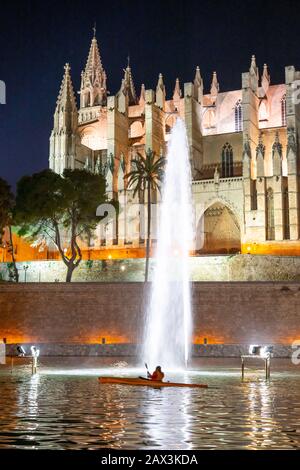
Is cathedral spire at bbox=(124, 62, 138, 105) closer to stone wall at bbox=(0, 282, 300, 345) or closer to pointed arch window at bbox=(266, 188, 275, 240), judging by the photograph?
pointed arch window at bbox=(266, 188, 275, 240)

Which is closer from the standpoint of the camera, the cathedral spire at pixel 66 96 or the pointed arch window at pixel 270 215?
the pointed arch window at pixel 270 215

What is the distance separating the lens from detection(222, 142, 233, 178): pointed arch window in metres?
57.1

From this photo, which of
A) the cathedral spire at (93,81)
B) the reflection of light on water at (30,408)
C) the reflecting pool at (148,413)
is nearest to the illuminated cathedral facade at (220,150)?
the cathedral spire at (93,81)

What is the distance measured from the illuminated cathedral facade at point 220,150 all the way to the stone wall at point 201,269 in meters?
7.22

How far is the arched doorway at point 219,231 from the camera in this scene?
179 ft

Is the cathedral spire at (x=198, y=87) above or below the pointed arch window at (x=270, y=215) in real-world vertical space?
above

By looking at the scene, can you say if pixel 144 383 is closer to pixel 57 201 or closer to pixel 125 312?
pixel 125 312

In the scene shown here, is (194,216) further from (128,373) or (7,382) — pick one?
(7,382)

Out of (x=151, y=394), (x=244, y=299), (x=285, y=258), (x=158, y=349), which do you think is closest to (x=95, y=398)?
(x=151, y=394)

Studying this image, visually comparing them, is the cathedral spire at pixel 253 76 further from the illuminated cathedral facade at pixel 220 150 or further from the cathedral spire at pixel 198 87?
the cathedral spire at pixel 198 87

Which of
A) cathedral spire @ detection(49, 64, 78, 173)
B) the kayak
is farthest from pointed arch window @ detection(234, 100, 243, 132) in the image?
the kayak

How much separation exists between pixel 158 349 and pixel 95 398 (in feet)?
43.8

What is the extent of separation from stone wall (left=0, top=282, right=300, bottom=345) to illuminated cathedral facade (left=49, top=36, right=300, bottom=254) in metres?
17.8

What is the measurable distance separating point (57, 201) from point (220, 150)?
20758 mm
